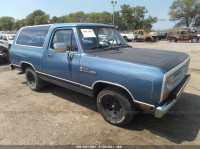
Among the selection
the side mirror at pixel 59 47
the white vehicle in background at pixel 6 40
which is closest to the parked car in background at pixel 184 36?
the white vehicle in background at pixel 6 40

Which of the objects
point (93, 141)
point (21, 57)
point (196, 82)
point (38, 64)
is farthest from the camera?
point (196, 82)

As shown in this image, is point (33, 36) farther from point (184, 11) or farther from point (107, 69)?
point (184, 11)

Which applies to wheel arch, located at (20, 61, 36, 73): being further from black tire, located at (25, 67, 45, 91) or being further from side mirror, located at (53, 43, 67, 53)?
side mirror, located at (53, 43, 67, 53)

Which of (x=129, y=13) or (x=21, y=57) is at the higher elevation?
(x=129, y=13)

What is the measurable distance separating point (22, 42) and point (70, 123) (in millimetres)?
3144

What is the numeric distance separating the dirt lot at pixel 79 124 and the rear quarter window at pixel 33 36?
5.22 feet

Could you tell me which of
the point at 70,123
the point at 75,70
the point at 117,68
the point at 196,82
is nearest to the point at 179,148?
the point at 117,68

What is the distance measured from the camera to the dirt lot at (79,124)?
2.76 m

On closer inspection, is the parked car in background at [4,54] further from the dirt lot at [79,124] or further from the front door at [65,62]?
the front door at [65,62]

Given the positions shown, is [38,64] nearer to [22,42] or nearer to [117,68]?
[22,42]

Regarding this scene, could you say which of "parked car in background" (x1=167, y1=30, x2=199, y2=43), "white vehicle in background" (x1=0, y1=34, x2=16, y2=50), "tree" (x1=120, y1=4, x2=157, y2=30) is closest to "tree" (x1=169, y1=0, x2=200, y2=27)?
"tree" (x1=120, y1=4, x2=157, y2=30)

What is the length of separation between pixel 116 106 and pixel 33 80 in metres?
3.16

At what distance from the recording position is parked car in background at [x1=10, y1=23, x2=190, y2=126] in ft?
8.02

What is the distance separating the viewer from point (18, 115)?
358 cm
